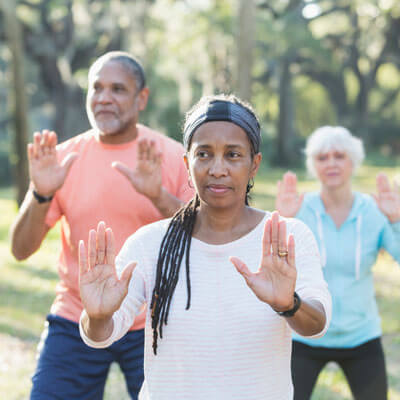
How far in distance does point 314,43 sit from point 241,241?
25.6 metres

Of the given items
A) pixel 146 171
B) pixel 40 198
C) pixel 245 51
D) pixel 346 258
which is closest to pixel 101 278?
pixel 146 171

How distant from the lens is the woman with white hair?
3498 millimetres

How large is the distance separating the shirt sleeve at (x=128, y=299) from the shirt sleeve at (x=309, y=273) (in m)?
0.58

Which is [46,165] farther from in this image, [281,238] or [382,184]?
[382,184]

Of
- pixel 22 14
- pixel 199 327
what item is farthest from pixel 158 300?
pixel 22 14

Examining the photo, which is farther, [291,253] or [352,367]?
[352,367]

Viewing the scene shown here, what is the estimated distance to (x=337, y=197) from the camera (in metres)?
3.98

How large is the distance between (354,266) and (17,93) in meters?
11.7

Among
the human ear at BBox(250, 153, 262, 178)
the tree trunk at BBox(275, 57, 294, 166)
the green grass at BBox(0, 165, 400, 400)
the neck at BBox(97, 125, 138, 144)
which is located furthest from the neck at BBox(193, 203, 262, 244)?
the tree trunk at BBox(275, 57, 294, 166)

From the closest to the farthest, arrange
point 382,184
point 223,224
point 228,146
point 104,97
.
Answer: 1. point 228,146
2. point 223,224
3. point 104,97
4. point 382,184

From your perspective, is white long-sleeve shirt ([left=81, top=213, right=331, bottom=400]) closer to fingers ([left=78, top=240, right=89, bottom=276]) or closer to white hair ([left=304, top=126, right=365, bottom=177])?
fingers ([left=78, top=240, right=89, bottom=276])

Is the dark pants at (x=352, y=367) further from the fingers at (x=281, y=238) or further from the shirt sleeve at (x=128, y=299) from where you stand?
the fingers at (x=281, y=238)

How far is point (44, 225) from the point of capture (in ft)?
10.8

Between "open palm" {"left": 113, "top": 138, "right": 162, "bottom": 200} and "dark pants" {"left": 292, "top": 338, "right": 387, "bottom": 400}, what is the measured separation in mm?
1301
